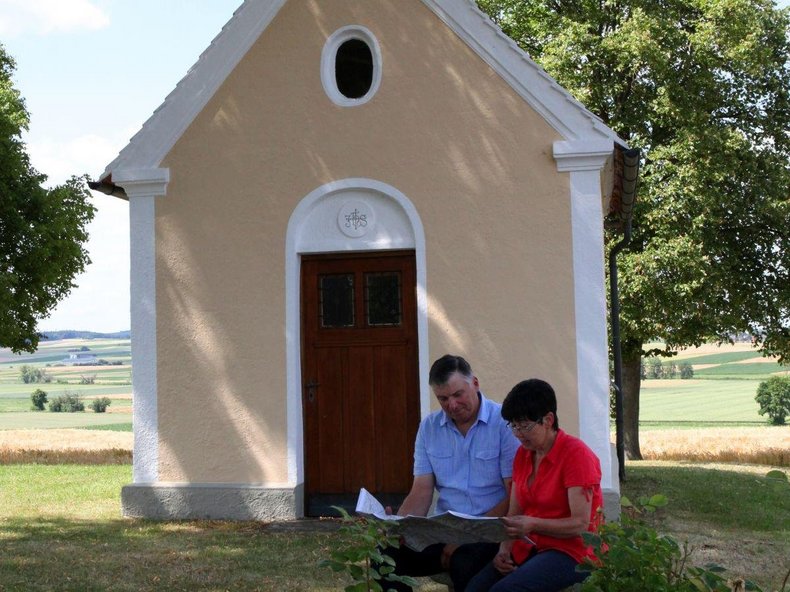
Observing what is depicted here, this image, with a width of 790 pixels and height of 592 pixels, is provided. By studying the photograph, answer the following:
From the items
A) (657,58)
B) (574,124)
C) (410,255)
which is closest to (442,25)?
(574,124)

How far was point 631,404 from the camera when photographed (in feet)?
72.3

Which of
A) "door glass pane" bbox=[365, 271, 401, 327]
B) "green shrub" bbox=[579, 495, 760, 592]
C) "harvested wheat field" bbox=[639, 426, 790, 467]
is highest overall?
"door glass pane" bbox=[365, 271, 401, 327]

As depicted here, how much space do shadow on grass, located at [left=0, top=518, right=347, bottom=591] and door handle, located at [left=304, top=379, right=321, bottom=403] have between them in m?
1.31

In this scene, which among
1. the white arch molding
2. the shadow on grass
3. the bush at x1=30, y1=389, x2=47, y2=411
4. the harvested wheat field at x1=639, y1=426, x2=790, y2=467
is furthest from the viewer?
the bush at x1=30, y1=389, x2=47, y2=411

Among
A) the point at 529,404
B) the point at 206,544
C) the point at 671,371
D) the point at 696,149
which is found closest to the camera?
the point at 529,404

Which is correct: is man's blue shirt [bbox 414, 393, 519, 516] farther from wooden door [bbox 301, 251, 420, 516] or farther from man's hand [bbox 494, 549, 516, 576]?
wooden door [bbox 301, 251, 420, 516]

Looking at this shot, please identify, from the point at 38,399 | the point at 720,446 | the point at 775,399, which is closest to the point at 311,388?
the point at 720,446

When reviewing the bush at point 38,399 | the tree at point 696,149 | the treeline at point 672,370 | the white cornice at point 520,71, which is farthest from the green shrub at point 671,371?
the white cornice at point 520,71

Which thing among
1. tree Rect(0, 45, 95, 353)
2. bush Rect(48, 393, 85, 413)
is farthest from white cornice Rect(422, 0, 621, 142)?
bush Rect(48, 393, 85, 413)

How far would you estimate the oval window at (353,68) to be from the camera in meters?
10.5

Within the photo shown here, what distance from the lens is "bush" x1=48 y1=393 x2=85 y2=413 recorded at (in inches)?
1542

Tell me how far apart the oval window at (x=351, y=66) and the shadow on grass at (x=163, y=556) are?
169 inches

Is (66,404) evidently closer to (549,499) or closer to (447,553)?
(447,553)

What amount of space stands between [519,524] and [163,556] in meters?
4.64
